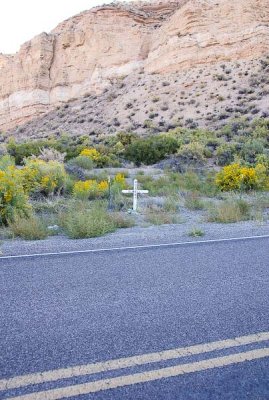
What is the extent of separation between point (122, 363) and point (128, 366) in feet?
0.20

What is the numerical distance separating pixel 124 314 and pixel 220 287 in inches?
55.4

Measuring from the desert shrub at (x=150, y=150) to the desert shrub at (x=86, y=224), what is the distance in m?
15.6

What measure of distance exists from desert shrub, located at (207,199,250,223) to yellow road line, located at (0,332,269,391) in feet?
23.3

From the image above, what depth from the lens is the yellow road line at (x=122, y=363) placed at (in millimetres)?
2492

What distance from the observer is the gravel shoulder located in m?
6.70

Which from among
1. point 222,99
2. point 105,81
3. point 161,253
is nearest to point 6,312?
point 161,253

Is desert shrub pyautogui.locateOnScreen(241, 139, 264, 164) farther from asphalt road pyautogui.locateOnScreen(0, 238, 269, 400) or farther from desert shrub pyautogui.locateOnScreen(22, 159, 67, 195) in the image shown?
asphalt road pyautogui.locateOnScreen(0, 238, 269, 400)

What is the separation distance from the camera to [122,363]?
2.70m

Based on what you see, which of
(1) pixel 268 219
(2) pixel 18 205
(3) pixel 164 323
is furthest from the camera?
(1) pixel 268 219

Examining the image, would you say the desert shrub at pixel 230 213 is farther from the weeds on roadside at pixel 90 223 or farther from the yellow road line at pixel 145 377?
the yellow road line at pixel 145 377

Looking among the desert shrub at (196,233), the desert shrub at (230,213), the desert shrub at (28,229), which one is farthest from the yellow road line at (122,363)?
the desert shrub at (230,213)

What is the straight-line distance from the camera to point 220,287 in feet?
14.4

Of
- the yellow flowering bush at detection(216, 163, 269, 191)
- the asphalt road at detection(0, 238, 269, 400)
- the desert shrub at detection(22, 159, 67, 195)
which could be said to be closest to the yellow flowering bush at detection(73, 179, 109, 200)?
the desert shrub at detection(22, 159, 67, 195)

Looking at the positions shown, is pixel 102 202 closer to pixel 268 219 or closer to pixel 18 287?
pixel 268 219
